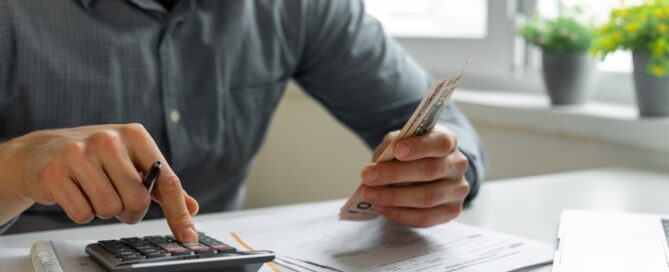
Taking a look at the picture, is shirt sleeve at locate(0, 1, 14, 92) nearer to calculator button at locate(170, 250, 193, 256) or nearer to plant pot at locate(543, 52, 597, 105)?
calculator button at locate(170, 250, 193, 256)

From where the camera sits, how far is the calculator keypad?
777mm

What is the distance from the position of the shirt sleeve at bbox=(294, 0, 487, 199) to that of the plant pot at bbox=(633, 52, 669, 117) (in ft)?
1.31

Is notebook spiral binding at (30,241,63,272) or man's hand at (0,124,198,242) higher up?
man's hand at (0,124,198,242)

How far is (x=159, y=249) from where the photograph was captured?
0.80m

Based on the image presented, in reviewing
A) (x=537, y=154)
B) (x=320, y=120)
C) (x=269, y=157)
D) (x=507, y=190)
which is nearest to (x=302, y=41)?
(x=507, y=190)

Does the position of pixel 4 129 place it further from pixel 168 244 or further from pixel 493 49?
pixel 493 49

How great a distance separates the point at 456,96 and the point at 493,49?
0.16 m

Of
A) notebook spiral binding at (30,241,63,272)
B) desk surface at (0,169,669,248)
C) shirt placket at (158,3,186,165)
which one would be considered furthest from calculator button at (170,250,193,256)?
shirt placket at (158,3,186,165)

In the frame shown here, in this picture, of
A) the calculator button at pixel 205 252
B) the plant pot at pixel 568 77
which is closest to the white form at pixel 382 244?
the calculator button at pixel 205 252

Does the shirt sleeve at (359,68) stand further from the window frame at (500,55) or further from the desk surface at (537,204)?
the window frame at (500,55)

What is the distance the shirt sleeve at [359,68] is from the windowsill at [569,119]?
1.19 ft

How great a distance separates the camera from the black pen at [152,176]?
81 cm

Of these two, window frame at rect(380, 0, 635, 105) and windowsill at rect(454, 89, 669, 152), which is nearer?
windowsill at rect(454, 89, 669, 152)

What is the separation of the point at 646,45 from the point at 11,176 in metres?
1.13
